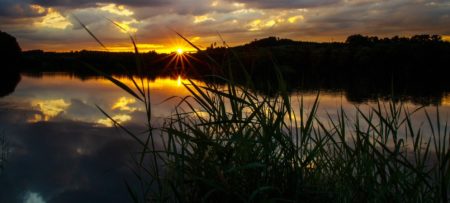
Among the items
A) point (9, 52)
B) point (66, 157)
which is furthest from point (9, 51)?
point (66, 157)

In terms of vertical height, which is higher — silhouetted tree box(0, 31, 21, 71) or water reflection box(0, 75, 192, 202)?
silhouetted tree box(0, 31, 21, 71)

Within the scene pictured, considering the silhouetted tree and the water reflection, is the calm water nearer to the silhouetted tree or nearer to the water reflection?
the water reflection

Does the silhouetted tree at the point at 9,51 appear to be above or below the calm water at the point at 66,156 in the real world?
above

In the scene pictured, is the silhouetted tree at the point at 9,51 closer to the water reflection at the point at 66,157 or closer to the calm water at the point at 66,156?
the calm water at the point at 66,156

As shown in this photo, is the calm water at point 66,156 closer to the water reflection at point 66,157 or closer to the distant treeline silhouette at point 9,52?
the water reflection at point 66,157

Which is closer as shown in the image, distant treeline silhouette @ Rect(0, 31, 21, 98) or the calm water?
the calm water

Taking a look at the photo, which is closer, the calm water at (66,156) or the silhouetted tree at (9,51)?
the calm water at (66,156)

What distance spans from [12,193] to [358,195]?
745 cm

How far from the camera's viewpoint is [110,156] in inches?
432

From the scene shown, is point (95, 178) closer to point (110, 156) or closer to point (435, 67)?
point (110, 156)

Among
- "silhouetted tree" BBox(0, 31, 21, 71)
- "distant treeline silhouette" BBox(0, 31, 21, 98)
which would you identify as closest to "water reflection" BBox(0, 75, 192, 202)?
"distant treeline silhouette" BBox(0, 31, 21, 98)

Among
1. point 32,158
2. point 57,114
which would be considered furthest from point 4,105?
point 32,158

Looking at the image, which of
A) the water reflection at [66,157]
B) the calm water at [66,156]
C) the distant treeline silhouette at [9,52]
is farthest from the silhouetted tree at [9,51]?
the water reflection at [66,157]

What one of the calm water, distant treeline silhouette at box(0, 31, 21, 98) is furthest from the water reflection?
distant treeline silhouette at box(0, 31, 21, 98)
